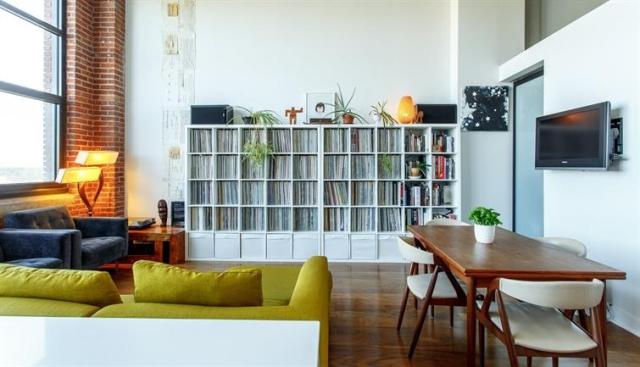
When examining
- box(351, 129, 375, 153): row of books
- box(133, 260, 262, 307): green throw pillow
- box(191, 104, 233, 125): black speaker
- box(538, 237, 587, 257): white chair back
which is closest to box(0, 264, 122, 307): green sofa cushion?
box(133, 260, 262, 307): green throw pillow

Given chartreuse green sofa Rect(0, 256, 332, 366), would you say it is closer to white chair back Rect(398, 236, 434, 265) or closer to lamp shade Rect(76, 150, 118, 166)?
white chair back Rect(398, 236, 434, 265)

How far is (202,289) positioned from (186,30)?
453 centimetres

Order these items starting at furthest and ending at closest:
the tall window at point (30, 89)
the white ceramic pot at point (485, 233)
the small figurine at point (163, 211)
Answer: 1. the small figurine at point (163, 211)
2. the tall window at point (30, 89)
3. the white ceramic pot at point (485, 233)

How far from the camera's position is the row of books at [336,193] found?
4703 mm

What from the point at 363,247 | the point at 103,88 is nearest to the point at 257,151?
the point at 363,247

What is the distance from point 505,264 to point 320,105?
3.45 metres

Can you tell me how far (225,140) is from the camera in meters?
4.75

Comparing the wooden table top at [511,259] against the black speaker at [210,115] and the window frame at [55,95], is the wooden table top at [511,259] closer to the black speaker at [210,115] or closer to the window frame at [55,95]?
the black speaker at [210,115]

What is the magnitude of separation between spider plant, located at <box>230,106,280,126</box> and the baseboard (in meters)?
3.88

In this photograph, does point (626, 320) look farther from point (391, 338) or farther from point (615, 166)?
point (391, 338)

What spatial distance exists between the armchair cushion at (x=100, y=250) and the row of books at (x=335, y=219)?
2352 millimetres

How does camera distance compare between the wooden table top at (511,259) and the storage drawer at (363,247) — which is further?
the storage drawer at (363,247)

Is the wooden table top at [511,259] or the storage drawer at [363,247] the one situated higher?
the wooden table top at [511,259]

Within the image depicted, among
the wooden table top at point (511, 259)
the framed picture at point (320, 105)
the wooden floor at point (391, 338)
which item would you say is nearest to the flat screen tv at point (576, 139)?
the wooden table top at point (511, 259)
